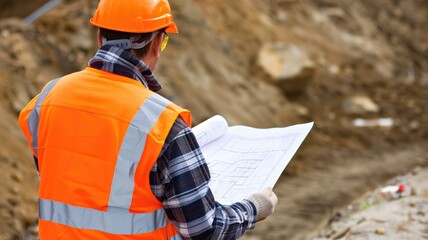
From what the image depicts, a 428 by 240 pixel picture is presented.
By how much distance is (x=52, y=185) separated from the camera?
2047 millimetres

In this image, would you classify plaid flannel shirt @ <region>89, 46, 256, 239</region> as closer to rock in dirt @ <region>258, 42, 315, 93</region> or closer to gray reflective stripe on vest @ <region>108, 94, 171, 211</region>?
gray reflective stripe on vest @ <region>108, 94, 171, 211</region>

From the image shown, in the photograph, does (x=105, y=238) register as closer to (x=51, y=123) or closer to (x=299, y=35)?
(x=51, y=123)

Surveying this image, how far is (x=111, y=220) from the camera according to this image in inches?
78.5

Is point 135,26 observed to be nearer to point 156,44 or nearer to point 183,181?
point 156,44

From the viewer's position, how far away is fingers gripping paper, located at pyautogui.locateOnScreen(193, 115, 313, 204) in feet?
7.39

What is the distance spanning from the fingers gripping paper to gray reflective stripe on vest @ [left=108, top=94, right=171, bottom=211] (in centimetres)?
41

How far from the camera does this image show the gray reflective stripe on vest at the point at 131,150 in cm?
192

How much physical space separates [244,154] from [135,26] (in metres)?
0.69

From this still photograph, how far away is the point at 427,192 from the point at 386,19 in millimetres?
13942

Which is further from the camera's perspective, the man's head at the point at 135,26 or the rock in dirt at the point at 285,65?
the rock in dirt at the point at 285,65

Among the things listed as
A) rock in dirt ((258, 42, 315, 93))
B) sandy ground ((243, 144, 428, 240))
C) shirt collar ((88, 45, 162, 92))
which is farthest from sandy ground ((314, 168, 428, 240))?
rock in dirt ((258, 42, 315, 93))

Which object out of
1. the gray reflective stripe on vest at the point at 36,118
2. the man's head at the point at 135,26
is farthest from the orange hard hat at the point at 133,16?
the gray reflective stripe on vest at the point at 36,118

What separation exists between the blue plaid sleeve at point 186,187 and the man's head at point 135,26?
0.87 ft

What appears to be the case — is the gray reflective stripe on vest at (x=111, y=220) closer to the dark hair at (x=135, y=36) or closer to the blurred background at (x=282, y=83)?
the dark hair at (x=135, y=36)
